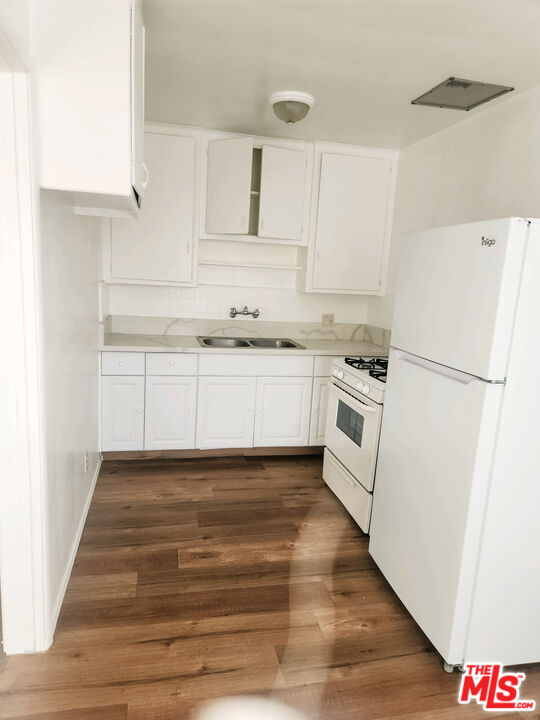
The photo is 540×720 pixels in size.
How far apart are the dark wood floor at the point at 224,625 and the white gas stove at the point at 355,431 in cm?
20

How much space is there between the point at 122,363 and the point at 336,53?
2235 millimetres

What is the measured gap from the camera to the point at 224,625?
6.75ft

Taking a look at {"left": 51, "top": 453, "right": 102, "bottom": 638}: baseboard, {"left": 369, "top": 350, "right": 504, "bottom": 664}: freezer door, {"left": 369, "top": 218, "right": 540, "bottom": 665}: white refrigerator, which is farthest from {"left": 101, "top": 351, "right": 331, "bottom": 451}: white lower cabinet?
{"left": 369, "top": 218, "right": 540, "bottom": 665}: white refrigerator

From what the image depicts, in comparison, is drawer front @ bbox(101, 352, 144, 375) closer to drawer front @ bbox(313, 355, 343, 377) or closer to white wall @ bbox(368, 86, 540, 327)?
drawer front @ bbox(313, 355, 343, 377)

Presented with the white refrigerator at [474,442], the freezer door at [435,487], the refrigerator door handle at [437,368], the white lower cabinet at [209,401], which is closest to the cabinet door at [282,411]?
the white lower cabinet at [209,401]

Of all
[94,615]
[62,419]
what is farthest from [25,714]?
[62,419]

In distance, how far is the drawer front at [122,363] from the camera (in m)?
3.35

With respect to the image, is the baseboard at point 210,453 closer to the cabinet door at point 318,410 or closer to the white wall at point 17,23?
the cabinet door at point 318,410

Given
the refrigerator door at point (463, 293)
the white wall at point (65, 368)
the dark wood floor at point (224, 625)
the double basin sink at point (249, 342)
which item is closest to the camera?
the refrigerator door at point (463, 293)

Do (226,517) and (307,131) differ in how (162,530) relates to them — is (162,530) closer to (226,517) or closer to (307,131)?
(226,517)

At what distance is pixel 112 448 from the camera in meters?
3.49

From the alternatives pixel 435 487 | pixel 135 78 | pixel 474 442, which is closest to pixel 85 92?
pixel 135 78

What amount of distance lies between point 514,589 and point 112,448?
8.59 feet

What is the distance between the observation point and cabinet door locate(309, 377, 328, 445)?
12.4 feet
